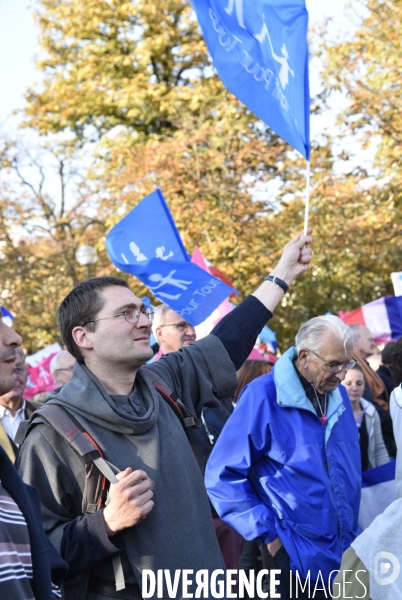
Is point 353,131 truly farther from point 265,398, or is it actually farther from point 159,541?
point 159,541

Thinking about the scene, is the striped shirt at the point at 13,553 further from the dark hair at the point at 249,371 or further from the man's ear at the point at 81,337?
the dark hair at the point at 249,371

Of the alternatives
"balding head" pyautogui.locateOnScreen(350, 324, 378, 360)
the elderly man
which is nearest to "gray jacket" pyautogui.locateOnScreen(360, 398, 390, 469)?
the elderly man

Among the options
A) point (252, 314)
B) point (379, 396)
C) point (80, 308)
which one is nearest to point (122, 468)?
point (80, 308)

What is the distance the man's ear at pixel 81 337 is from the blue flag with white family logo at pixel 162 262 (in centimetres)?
276

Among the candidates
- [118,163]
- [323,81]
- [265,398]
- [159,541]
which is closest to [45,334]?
[118,163]

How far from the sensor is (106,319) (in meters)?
3.26

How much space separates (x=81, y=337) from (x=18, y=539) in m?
1.23

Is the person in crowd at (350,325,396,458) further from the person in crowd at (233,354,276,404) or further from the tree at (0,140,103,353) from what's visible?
the tree at (0,140,103,353)

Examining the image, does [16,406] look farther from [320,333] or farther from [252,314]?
[252,314]

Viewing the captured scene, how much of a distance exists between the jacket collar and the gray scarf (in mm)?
1448

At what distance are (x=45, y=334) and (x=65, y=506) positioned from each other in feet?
69.8

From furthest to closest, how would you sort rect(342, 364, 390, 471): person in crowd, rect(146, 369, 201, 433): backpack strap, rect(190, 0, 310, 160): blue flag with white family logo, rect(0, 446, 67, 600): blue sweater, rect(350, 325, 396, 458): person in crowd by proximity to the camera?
rect(350, 325, 396, 458): person in crowd
rect(342, 364, 390, 471): person in crowd
rect(190, 0, 310, 160): blue flag with white family logo
rect(146, 369, 201, 433): backpack strap
rect(0, 446, 67, 600): blue sweater

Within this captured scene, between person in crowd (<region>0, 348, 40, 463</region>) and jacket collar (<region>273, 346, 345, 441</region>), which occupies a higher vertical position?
person in crowd (<region>0, 348, 40, 463</region>)

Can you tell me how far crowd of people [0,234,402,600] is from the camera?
2.42 m
